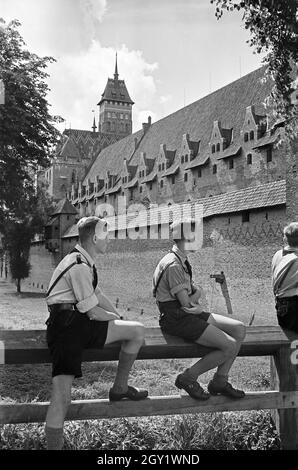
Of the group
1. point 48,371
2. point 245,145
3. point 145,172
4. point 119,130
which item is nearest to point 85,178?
point 145,172

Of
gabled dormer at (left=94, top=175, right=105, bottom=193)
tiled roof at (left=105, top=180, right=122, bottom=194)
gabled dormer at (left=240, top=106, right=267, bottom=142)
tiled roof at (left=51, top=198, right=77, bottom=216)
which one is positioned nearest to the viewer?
gabled dormer at (left=240, top=106, right=267, bottom=142)

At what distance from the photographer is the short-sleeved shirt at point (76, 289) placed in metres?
2.83

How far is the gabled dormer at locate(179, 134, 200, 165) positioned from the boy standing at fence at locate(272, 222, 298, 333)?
27846mm

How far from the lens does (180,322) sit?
3.23 m

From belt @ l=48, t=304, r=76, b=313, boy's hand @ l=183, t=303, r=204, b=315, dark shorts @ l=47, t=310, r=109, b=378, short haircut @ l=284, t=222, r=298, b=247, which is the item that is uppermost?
short haircut @ l=284, t=222, r=298, b=247

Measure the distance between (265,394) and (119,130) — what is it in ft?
265

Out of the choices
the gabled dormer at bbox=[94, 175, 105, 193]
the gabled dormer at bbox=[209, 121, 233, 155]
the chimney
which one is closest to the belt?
the gabled dormer at bbox=[209, 121, 233, 155]

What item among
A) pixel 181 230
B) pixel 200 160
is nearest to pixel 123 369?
pixel 181 230

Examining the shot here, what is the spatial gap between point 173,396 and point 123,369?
0.42m

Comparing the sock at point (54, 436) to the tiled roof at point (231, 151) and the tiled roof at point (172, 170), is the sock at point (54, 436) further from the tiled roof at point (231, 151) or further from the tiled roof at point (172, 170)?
the tiled roof at point (172, 170)

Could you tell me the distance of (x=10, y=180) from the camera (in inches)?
480

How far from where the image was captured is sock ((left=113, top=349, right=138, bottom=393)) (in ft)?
9.72

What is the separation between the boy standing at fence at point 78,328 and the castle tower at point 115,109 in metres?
79.9

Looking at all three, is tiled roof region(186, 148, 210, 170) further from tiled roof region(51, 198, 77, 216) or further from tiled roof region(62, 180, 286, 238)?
tiled roof region(51, 198, 77, 216)
